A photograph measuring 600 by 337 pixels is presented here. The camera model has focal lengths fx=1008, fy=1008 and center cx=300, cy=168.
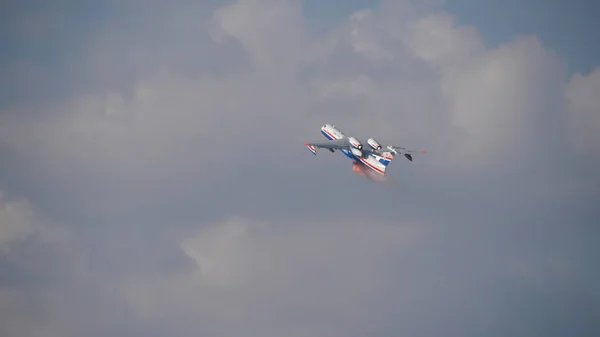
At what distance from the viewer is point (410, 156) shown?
198625 millimetres
